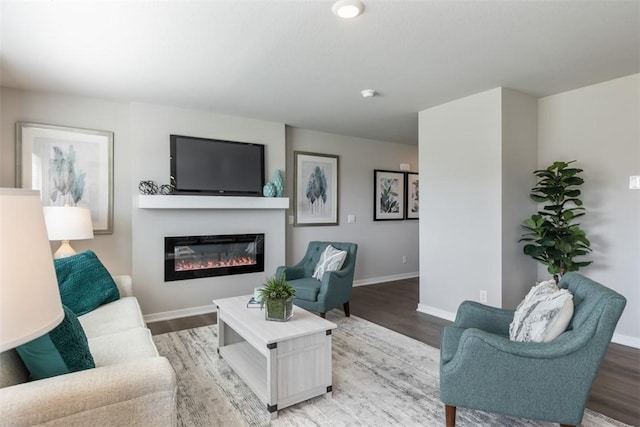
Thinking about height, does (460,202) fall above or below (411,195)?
below

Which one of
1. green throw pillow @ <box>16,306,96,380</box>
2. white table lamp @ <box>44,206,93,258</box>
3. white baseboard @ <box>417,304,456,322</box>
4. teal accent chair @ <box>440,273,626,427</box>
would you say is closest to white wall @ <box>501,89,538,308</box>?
white baseboard @ <box>417,304,456,322</box>

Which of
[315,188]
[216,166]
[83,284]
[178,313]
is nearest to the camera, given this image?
[83,284]

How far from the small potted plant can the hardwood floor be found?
1.57 m

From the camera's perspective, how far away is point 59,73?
2977 millimetres

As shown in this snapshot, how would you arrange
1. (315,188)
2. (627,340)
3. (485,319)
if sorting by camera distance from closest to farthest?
(485,319), (627,340), (315,188)

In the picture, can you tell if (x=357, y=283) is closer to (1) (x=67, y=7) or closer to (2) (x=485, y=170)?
(2) (x=485, y=170)

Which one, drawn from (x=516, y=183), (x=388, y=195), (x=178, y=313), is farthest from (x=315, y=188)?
(x=516, y=183)

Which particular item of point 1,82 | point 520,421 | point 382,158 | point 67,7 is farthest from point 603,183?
point 1,82

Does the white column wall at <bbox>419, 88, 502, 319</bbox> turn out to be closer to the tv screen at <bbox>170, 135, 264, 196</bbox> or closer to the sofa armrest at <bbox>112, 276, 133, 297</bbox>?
the tv screen at <bbox>170, 135, 264, 196</bbox>

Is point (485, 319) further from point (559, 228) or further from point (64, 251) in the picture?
point (64, 251)

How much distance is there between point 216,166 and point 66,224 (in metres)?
1.65

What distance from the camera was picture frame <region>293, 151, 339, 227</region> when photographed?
16.6ft

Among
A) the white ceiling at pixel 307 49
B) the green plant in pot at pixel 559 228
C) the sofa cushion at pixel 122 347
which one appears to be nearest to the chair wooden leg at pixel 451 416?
the sofa cushion at pixel 122 347

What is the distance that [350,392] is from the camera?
2320 mm
